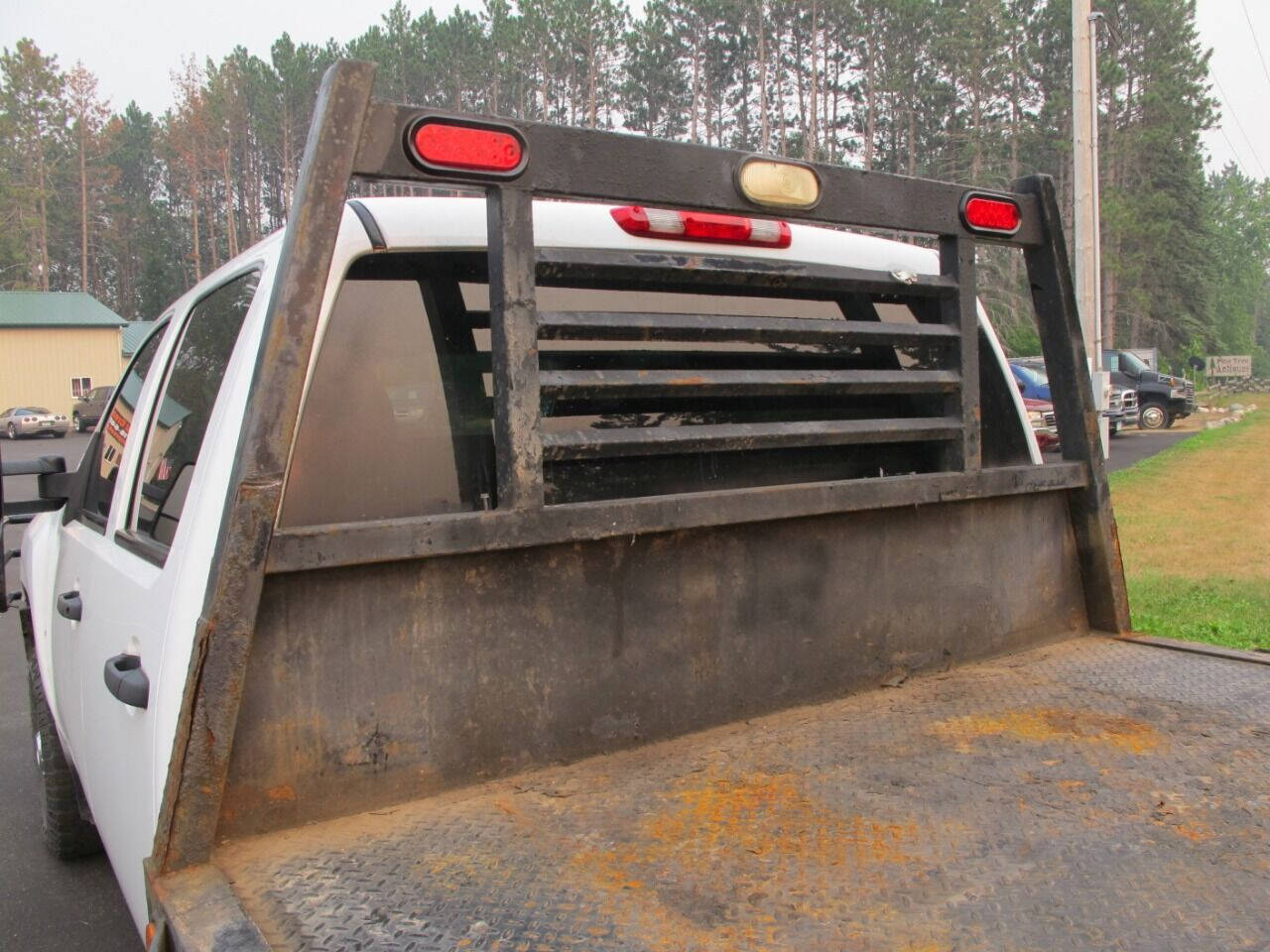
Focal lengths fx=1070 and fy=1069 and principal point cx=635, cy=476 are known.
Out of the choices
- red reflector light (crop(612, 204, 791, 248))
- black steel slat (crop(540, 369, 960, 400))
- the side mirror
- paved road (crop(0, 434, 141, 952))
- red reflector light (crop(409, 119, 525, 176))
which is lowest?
paved road (crop(0, 434, 141, 952))

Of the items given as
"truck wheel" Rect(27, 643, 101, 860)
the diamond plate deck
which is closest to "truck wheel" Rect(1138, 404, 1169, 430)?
the diamond plate deck

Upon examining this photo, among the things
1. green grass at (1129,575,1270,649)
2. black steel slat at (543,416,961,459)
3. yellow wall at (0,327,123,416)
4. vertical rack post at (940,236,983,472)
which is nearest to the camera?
black steel slat at (543,416,961,459)

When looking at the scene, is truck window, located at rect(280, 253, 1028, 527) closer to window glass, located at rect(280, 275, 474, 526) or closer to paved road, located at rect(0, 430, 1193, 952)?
window glass, located at rect(280, 275, 474, 526)

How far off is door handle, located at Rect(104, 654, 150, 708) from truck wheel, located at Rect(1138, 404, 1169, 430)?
106 feet

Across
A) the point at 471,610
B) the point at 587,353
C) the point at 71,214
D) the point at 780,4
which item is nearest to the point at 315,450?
the point at 471,610

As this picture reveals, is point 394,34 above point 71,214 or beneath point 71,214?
above

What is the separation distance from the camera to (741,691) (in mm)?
2492

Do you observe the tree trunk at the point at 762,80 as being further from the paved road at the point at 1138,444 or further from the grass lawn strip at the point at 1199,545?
the grass lawn strip at the point at 1199,545

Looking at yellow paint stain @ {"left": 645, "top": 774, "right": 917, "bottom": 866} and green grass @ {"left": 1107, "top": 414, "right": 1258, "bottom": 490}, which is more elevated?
yellow paint stain @ {"left": 645, "top": 774, "right": 917, "bottom": 866}

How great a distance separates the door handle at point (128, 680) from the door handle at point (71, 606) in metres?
0.75

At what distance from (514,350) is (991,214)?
4.84 ft

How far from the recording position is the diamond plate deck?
1606 millimetres

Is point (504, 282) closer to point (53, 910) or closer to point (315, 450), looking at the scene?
point (315, 450)

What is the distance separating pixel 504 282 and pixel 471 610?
2.16 feet
